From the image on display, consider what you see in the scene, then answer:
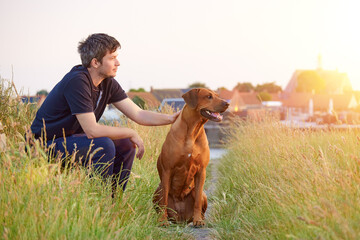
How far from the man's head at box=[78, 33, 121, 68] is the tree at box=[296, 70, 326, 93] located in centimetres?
6559

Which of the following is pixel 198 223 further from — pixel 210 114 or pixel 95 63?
pixel 95 63

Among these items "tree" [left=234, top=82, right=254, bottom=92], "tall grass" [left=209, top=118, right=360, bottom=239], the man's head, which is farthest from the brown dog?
"tree" [left=234, top=82, right=254, bottom=92]

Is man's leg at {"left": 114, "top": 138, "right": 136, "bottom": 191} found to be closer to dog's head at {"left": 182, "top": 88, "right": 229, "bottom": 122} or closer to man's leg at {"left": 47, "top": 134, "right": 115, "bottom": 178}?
man's leg at {"left": 47, "top": 134, "right": 115, "bottom": 178}

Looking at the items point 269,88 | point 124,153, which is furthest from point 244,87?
point 124,153

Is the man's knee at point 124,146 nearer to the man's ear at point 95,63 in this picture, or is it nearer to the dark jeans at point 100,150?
the dark jeans at point 100,150

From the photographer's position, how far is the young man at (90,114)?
417 centimetres

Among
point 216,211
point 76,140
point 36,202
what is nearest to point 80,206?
point 36,202

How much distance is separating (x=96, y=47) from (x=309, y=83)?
66.7m

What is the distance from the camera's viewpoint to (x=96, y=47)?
438 cm

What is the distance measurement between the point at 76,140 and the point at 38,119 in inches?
21.7

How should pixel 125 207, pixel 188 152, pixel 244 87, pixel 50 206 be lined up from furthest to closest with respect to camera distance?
pixel 244 87, pixel 188 152, pixel 125 207, pixel 50 206

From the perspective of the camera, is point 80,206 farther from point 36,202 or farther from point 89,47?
point 89,47

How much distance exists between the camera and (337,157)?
178 inches

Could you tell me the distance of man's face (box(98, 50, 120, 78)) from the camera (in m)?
4.41
